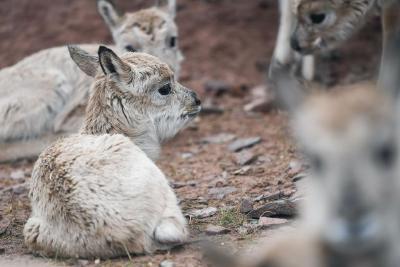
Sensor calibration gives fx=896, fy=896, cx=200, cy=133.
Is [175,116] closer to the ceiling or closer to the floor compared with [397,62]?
closer to the floor

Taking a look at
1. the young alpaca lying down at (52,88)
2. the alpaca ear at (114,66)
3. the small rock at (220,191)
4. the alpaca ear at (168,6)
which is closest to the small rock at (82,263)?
the alpaca ear at (114,66)

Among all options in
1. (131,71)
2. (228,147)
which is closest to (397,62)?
(131,71)

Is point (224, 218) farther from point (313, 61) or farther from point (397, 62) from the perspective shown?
point (313, 61)

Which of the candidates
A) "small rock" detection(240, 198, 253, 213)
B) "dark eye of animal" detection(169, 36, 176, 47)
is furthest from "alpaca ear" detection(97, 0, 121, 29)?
"small rock" detection(240, 198, 253, 213)

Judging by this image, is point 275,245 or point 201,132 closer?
point 275,245

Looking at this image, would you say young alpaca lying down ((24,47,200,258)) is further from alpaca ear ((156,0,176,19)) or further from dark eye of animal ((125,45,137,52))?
alpaca ear ((156,0,176,19))

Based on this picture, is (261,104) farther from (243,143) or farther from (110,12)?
(110,12)

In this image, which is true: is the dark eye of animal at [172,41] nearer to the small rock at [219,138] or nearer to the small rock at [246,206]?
the small rock at [219,138]

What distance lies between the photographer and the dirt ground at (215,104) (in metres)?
8.02

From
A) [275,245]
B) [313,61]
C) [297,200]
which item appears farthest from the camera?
[313,61]

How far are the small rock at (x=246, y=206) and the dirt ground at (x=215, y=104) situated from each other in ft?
0.15

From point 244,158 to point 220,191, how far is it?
49.7 inches

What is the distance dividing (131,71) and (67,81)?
3.78 metres

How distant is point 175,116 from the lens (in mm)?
8633
